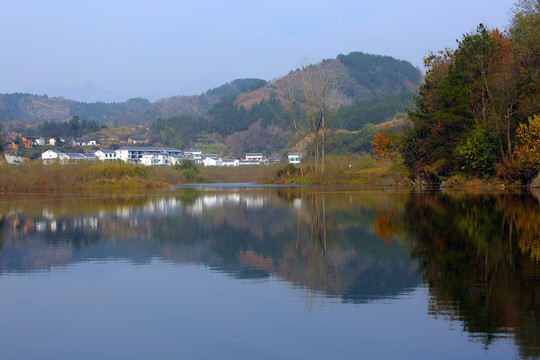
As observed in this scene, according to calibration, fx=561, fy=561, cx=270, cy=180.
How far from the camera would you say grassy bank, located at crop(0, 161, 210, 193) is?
4912cm

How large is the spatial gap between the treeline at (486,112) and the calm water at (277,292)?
65.9ft

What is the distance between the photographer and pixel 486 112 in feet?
118

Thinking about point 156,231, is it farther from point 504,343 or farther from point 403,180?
point 403,180

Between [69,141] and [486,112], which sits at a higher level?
[69,141]

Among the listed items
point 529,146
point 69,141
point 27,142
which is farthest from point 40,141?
point 529,146

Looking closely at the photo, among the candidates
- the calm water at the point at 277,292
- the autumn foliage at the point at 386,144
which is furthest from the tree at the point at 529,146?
the calm water at the point at 277,292

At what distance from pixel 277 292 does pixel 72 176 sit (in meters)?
46.8

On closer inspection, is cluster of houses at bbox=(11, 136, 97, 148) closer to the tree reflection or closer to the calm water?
the calm water

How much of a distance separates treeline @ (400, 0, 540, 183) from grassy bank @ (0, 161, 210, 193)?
25202 millimetres

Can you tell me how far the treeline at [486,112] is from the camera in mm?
32062

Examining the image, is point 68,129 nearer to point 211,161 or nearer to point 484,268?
point 211,161

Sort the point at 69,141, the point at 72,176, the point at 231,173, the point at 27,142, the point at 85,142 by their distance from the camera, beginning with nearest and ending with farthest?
the point at 72,176 < the point at 231,173 < the point at 27,142 < the point at 85,142 < the point at 69,141

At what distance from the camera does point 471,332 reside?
17.7 ft

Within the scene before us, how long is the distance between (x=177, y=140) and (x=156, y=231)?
13577 centimetres
